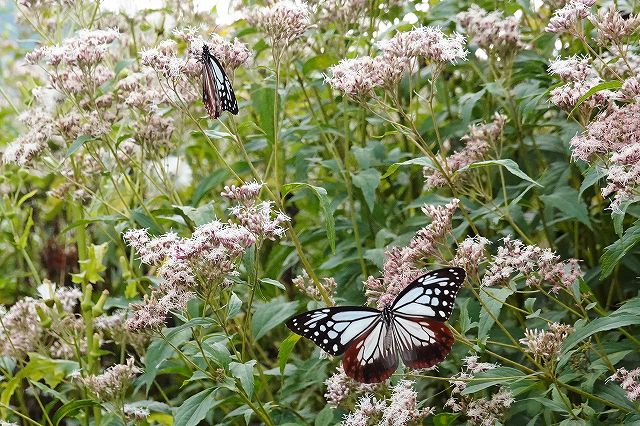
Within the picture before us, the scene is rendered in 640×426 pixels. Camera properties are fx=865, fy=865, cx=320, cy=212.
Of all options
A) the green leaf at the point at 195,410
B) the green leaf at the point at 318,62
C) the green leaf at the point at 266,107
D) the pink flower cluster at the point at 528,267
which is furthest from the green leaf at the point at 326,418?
the green leaf at the point at 318,62

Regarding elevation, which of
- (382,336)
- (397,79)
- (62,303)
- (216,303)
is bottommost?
(382,336)

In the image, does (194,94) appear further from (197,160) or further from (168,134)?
(197,160)

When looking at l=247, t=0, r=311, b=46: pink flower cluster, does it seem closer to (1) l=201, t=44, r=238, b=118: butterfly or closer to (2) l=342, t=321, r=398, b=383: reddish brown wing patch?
(1) l=201, t=44, r=238, b=118: butterfly

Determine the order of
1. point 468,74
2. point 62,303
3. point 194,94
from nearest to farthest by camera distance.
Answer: point 194,94, point 62,303, point 468,74

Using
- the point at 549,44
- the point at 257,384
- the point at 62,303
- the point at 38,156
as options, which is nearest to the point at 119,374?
the point at 257,384

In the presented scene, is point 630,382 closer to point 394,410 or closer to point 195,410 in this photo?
point 394,410

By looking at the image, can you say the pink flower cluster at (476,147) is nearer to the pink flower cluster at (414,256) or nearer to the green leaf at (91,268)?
the pink flower cluster at (414,256)

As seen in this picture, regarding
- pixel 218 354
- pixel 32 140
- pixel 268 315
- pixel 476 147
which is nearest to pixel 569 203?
pixel 476 147
